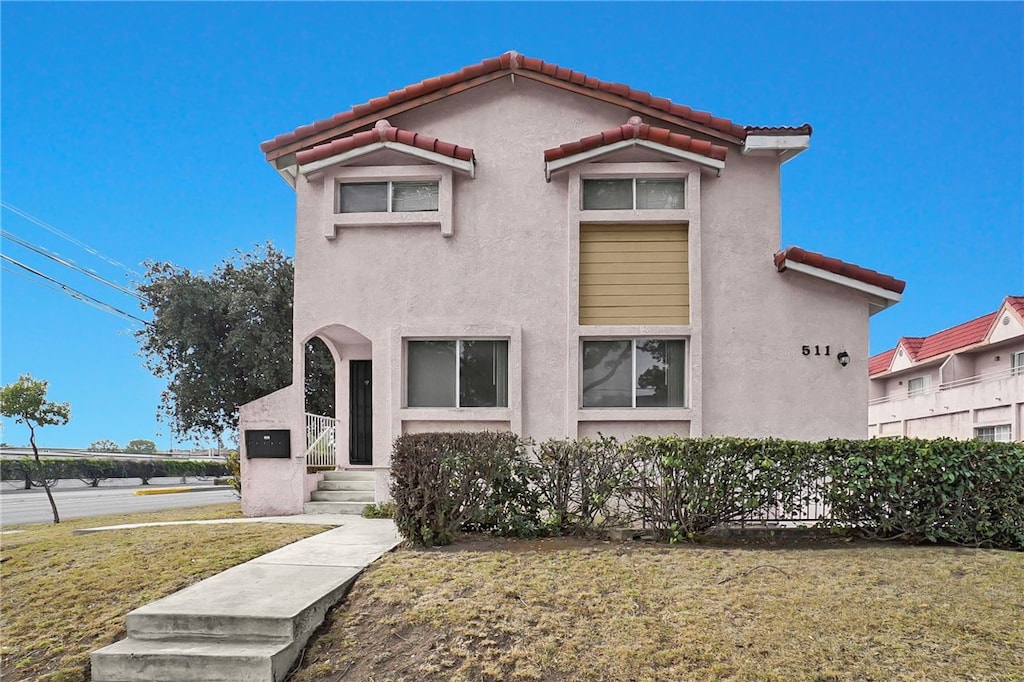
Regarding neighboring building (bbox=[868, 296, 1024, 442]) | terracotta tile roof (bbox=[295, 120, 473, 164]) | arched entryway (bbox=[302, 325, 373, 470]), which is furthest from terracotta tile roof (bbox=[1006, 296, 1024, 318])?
arched entryway (bbox=[302, 325, 373, 470])

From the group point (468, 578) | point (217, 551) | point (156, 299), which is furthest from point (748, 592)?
point (156, 299)

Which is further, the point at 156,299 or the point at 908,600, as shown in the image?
the point at 156,299

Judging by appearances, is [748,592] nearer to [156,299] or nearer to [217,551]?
[217,551]

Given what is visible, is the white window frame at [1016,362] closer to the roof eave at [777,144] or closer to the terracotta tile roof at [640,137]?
the roof eave at [777,144]

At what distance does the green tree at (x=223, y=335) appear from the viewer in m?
23.4

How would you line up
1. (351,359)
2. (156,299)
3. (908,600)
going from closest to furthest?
(908,600) < (351,359) < (156,299)

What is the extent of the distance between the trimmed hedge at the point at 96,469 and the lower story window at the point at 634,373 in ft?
90.1

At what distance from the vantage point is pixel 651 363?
12453 mm

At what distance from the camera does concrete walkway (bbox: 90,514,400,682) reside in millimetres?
6035

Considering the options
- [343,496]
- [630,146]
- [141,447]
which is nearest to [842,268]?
[630,146]

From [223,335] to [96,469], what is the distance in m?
24.3

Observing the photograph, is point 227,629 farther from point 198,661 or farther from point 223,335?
point 223,335

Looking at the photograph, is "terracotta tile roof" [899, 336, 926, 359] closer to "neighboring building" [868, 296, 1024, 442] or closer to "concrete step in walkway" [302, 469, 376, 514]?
"neighboring building" [868, 296, 1024, 442]

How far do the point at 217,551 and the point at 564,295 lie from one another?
6.64m
